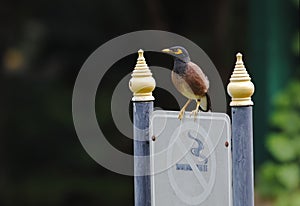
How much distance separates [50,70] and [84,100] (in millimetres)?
2855

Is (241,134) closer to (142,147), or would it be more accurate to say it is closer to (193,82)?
(193,82)

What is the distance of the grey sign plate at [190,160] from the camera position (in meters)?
2.92

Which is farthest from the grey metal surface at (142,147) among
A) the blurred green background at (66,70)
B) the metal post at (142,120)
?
the blurred green background at (66,70)

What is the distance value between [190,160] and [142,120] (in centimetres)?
32

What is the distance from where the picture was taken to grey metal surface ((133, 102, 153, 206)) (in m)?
3.24

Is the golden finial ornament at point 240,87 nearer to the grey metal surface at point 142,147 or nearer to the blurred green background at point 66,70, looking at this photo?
the grey metal surface at point 142,147

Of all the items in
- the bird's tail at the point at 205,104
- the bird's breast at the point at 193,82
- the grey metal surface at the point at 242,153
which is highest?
the bird's breast at the point at 193,82

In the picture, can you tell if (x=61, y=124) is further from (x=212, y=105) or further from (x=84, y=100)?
(x=212, y=105)

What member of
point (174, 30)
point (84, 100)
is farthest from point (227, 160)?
point (174, 30)

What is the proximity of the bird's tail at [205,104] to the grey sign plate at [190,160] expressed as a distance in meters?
0.05

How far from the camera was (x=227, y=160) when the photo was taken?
2.90 metres

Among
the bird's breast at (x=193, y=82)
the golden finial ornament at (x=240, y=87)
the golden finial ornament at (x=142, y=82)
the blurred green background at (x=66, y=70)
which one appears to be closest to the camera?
the golden finial ornament at (x=240, y=87)

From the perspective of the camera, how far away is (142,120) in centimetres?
324

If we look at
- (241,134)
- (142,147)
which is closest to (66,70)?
(142,147)
